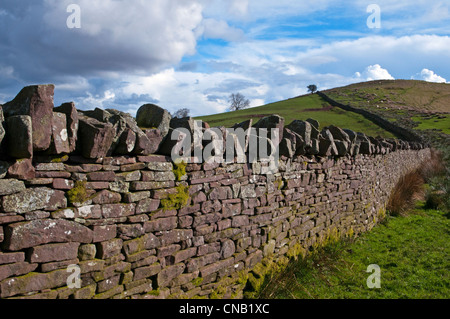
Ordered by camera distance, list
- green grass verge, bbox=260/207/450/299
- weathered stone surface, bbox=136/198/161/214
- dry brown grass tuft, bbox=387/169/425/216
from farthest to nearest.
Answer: dry brown grass tuft, bbox=387/169/425/216, green grass verge, bbox=260/207/450/299, weathered stone surface, bbox=136/198/161/214

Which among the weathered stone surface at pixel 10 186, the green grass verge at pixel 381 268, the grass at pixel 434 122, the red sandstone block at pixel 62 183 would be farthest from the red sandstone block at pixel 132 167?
the grass at pixel 434 122

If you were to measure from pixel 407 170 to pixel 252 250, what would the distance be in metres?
12.9

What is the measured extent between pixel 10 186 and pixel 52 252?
0.63m

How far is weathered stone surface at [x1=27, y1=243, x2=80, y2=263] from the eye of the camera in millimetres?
2762

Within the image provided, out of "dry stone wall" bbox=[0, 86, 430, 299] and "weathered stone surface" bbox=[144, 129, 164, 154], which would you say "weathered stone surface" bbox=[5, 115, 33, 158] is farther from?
"weathered stone surface" bbox=[144, 129, 164, 154]

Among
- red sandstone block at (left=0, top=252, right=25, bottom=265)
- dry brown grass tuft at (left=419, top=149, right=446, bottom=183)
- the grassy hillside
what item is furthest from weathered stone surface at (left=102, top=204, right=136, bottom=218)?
the grassy hillside

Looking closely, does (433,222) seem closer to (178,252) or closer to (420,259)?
(420,259)

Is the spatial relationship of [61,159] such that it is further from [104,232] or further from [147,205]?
[147,205]

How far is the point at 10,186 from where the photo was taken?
2602 millimetres

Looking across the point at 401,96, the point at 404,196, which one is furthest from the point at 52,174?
the point at 401,96

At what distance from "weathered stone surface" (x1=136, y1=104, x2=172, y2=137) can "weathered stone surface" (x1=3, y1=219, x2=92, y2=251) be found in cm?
128

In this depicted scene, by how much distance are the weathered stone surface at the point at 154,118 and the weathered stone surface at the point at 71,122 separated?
0.98 meters

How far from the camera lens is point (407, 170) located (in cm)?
1555

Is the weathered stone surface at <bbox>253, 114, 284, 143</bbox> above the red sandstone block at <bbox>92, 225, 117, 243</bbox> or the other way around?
above
